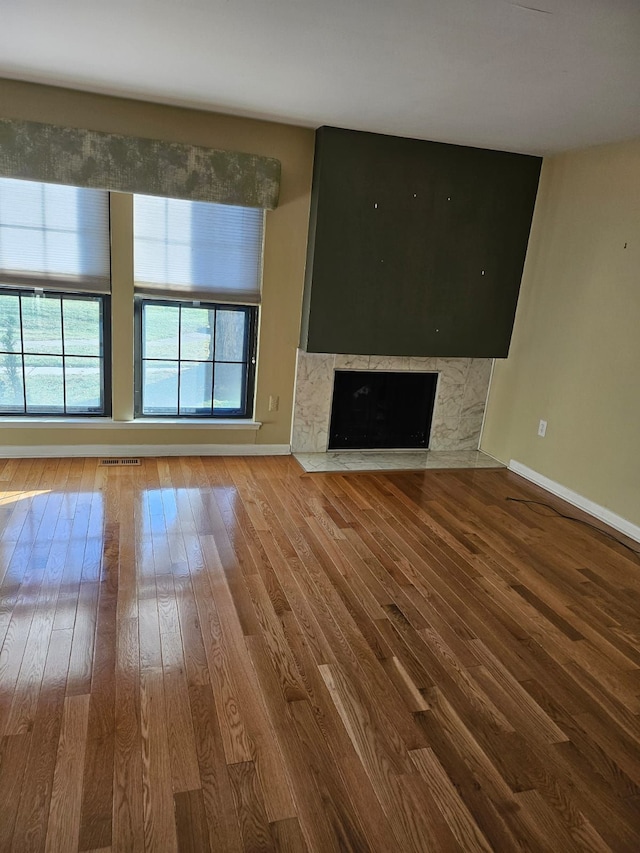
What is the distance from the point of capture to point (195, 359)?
425 cm

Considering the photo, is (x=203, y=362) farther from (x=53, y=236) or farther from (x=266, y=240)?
(x=53, y=236)

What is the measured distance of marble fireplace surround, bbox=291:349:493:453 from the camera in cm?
447

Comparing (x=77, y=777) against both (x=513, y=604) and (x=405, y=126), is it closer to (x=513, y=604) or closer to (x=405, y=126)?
(x=513, y=604)

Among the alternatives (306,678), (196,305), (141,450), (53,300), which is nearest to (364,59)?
(196,305)

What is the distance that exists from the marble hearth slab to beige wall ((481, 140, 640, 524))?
306 millimetres

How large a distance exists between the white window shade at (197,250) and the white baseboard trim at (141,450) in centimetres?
113

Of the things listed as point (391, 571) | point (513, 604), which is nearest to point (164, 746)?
point (391, 571)

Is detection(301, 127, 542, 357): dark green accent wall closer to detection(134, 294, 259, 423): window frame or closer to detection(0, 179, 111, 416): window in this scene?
detection(134, 294, 259, 423): window frame

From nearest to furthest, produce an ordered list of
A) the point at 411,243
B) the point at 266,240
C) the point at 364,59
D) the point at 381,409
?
the point at 364,59, the point at 266,240, the point at 411,243, the point at 381,409

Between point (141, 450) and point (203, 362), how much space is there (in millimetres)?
815

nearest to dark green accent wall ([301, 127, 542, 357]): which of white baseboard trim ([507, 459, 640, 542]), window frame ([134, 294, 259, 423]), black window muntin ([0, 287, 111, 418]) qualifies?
window frame ([134, 294, 259, 423])

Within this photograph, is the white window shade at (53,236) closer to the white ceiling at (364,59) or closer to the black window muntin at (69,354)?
the black window muntin at (69,354)

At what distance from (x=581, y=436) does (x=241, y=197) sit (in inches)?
114

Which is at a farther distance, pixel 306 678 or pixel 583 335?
pixel 583 335
